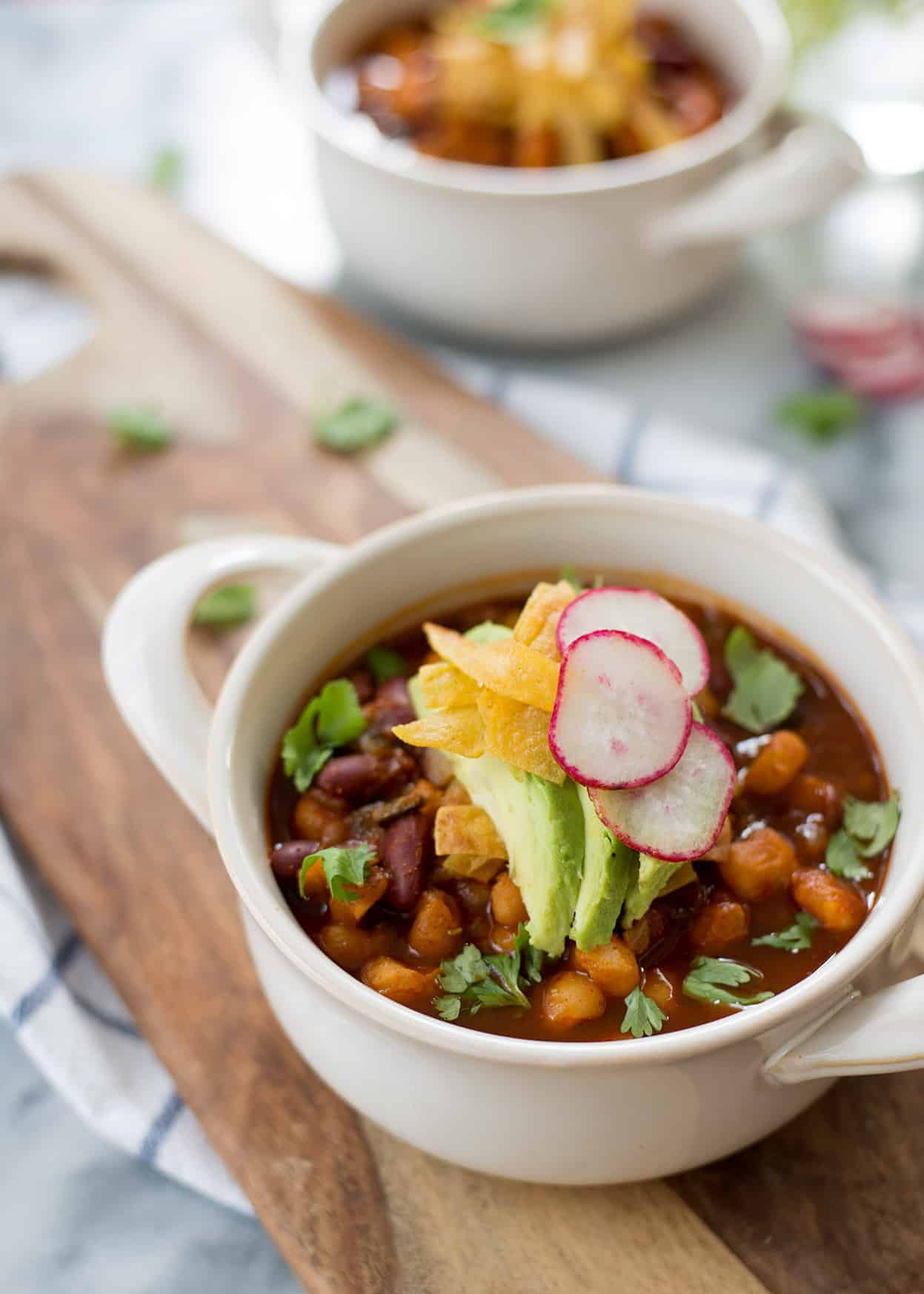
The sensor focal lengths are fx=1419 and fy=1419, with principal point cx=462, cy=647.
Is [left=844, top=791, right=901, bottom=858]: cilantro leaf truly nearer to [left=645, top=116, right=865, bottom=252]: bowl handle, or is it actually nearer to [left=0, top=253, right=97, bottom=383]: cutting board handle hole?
[left=645, top=116, right=865, bottom=252]: bowl handle

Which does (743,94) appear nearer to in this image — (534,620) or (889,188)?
(889,188)

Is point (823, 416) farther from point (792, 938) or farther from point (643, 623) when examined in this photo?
point (792, 938)

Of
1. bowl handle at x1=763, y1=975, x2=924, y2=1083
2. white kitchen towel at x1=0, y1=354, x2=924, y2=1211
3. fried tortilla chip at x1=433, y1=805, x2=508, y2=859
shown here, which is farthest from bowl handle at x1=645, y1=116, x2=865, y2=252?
bowl handle at x1=763, y1=975, x2=924, y2=1083

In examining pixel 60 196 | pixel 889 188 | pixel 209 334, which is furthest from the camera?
pixel 889 188

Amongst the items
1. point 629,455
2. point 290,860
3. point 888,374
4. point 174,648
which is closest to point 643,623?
point 290,860

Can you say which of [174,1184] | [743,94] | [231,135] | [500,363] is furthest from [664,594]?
[231,135]

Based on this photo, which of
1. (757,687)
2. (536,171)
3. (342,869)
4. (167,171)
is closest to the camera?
(342,869)
